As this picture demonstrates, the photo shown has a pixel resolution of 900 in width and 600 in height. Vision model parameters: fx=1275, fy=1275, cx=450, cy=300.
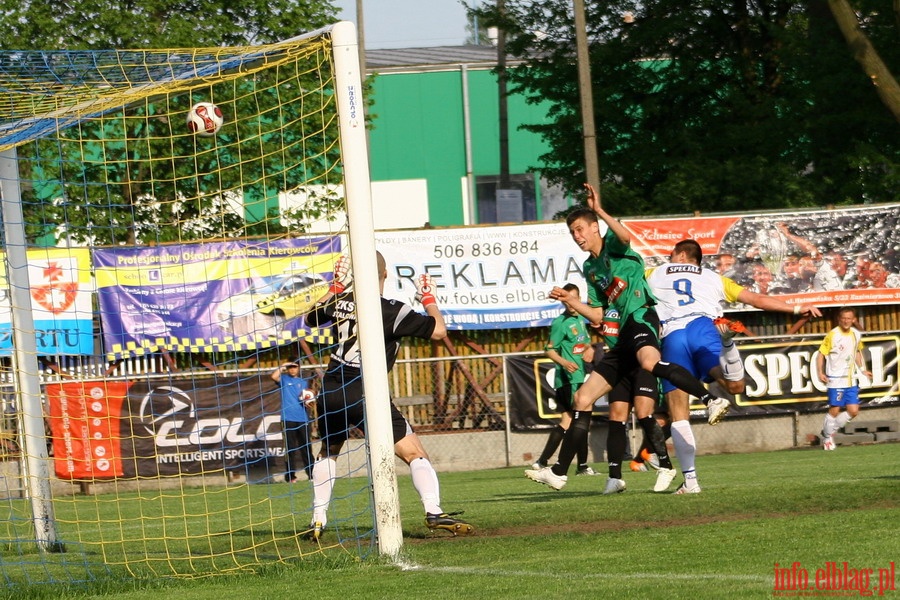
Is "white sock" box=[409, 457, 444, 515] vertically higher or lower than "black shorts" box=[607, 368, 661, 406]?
lower

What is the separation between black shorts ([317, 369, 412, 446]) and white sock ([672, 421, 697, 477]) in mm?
2706

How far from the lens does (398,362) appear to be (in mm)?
19094

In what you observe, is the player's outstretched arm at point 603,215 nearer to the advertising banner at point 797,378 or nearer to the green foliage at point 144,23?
the advertising banner at point 797,378

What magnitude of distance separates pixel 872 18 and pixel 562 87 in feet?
23.9

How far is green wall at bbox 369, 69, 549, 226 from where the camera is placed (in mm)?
42188

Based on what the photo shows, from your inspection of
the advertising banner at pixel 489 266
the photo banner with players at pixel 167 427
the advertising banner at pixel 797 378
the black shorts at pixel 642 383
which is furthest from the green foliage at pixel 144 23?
the black shorts at pixel 642 383

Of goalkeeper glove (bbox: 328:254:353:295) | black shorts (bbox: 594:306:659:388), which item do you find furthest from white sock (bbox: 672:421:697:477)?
goalkeeper glove (bbox: 328:254:353:295)

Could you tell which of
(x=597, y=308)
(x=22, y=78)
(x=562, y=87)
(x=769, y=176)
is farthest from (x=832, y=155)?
(x=22, y=78)

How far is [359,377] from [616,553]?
2154 millimetres

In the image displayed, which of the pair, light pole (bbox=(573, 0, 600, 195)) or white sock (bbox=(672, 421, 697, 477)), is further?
light pole (bbox=(573, 0, 600, 195))

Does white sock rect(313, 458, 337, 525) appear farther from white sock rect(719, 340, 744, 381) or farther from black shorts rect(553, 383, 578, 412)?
black shorts rect(553, 383, 578, 412)

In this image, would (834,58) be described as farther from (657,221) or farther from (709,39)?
(657,221)

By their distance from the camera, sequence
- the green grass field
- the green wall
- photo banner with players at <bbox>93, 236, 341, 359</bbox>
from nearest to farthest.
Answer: the green grass field
photo banner with players at <bbox>93, 236, 341, 359</bbox>
the green wall

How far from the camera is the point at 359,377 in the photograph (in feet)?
26.7
